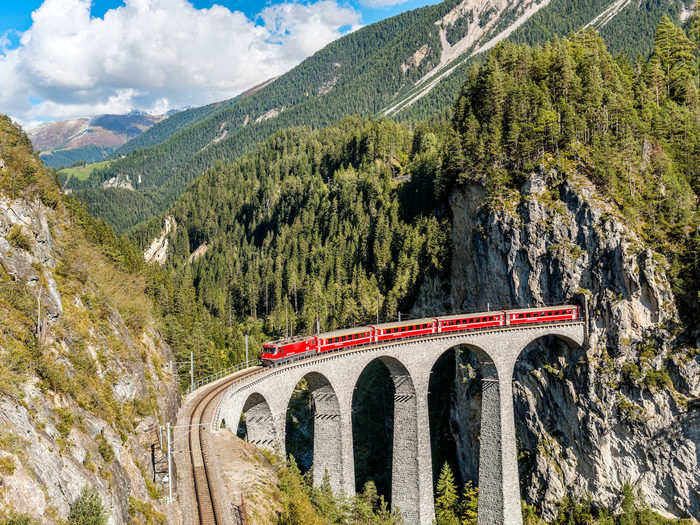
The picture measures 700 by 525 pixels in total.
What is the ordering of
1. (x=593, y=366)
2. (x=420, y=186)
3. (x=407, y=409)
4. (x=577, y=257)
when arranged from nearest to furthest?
(x=407, y=409)
(x=593, y=366)
(x=577, y=257)
(x=420, y=186)

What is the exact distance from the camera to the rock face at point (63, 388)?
17.6m

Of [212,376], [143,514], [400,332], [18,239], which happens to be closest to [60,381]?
[143,514]

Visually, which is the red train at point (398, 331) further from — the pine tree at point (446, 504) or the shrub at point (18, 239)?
the shrub at point (18, 239)

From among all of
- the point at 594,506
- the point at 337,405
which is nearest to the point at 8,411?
the point at 337,405

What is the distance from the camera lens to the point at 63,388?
22234mm

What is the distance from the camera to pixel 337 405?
43.2 meters

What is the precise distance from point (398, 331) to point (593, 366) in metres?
20.3

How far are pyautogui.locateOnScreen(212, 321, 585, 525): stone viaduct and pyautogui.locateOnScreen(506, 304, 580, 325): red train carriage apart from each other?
816 mm

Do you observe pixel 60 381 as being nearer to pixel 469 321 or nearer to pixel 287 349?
pixel 287 349

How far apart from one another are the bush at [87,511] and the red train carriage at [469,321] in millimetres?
34549

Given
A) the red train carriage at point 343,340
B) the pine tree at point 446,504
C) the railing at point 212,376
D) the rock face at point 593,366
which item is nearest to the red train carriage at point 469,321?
the red train carriage at point 343,340

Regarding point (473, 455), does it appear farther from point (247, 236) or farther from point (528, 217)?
point (247, 236)

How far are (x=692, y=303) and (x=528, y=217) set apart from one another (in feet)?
57.9

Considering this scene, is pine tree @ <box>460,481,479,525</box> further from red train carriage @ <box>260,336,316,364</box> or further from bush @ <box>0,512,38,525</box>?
bush @ <box>0,512,38,525</box>
